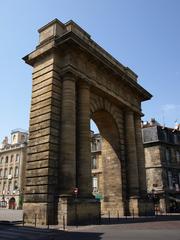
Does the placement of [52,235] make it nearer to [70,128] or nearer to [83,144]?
[70,128]

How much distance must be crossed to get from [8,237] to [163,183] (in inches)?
1136

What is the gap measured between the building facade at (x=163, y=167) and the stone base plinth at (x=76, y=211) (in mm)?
20211

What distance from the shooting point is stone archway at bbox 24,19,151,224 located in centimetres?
1659

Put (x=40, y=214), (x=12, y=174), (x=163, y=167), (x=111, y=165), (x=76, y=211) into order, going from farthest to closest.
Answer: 1. (x=12, y=174)
2. (x=163, y=167)
3. (x=111, y=165)
4. (x=40, y=214)
5. (x=76, y=211)

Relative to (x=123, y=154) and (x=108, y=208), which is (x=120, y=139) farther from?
(x=108, y=208)

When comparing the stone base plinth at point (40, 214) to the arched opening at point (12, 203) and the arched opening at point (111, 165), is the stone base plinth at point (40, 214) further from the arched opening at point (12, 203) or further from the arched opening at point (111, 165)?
the arched opening at point (12, 203)

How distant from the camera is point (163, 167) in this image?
123 feet

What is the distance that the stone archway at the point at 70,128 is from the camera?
1659cm

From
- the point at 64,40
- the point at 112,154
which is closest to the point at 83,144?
the point at 112,154

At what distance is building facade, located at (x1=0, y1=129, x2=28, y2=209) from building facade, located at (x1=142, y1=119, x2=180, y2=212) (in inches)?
1138

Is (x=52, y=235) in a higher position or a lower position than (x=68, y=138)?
lower

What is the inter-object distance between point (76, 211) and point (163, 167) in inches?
967


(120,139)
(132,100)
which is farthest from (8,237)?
(132,100)

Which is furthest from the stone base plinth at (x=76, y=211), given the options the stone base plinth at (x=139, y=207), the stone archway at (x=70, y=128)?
the stone base plinth at (x=139, y=207)
